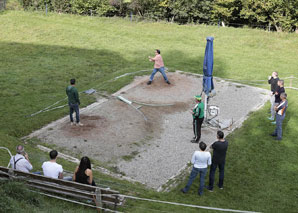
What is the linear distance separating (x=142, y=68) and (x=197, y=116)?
9.96 m

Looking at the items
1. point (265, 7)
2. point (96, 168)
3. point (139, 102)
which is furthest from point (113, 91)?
point (265, 7)

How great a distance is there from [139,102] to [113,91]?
1.94m

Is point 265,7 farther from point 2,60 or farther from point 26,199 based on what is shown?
point 26,199

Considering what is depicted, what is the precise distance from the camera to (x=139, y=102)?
15.9 metres

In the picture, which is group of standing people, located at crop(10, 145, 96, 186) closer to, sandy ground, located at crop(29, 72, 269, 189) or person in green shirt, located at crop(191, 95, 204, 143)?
sandy ground, located at crop(29, 72, 269, 189)

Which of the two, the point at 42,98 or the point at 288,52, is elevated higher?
the point at 288,52

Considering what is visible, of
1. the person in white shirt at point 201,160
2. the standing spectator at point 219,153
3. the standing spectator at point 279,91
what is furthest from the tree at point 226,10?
the person in white shirt at point 201,160

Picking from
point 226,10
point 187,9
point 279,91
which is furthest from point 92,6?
point 279,91

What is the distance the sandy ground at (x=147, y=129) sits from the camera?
1122cm

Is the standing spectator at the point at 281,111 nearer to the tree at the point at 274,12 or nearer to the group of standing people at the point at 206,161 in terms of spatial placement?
the group of standing people at the point at 206,161

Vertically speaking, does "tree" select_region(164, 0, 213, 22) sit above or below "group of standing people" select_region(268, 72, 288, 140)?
above

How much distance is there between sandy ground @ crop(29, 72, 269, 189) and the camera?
442 inches

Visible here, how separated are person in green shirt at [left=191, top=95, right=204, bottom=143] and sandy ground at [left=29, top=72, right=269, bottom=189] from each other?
14.5 inches

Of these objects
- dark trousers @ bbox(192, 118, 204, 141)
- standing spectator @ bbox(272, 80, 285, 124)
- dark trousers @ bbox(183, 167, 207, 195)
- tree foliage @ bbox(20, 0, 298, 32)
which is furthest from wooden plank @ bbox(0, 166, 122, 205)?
tree foliage @ bbox(20, 0, 298, 32)
